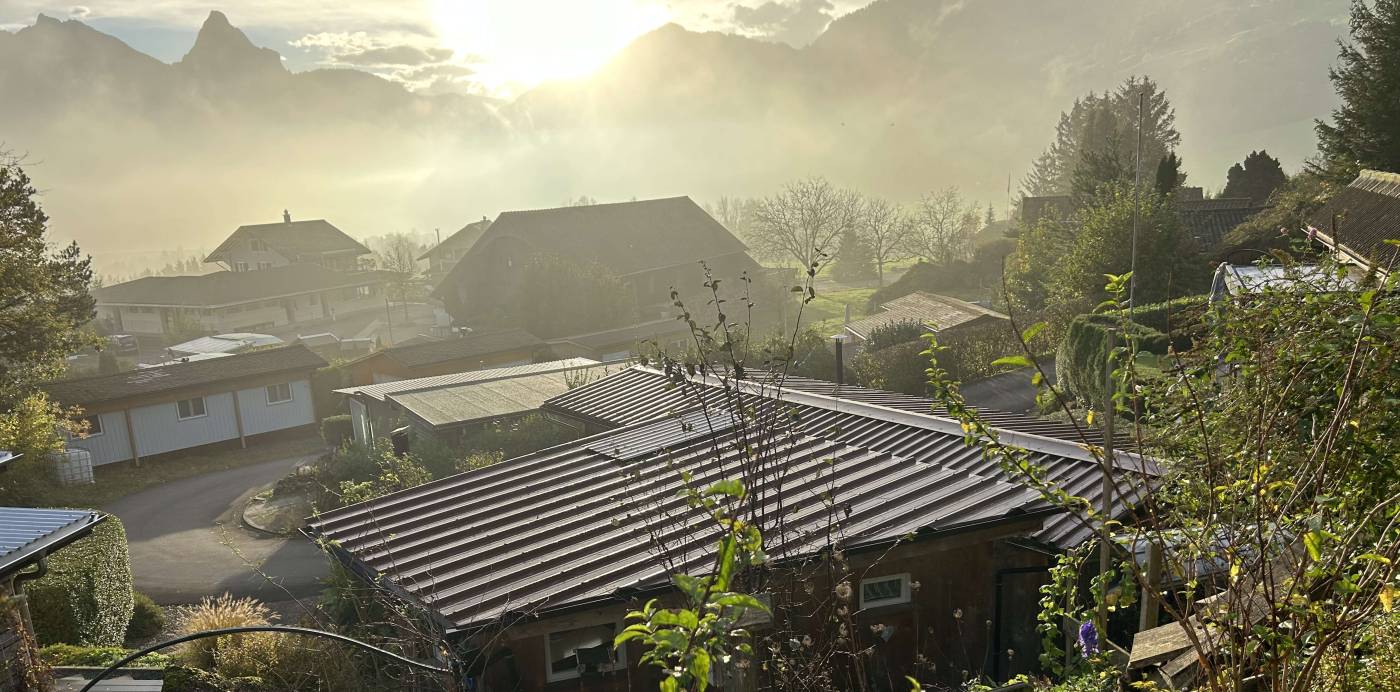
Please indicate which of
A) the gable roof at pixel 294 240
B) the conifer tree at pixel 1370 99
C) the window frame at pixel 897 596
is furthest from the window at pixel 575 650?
the gable roof at pixel 294 240

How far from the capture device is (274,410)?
31.8 m

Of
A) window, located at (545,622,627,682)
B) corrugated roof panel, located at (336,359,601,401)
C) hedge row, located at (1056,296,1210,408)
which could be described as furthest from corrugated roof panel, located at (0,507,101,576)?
hedge row, located at (1056,296,1210,408)

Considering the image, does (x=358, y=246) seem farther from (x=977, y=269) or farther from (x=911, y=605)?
(x=911, y=605)

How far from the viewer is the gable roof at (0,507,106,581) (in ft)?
26.5

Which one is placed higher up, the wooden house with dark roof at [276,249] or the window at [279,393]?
the wooden house with dark roof at [276,249]

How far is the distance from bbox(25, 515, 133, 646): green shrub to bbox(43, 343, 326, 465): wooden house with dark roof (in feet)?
50.1

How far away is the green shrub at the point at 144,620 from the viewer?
48.9 ft

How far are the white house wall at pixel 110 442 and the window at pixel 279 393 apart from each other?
187 inches

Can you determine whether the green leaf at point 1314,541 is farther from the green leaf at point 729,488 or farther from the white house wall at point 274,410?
the white house wall at point 274,410

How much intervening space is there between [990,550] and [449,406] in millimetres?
14301

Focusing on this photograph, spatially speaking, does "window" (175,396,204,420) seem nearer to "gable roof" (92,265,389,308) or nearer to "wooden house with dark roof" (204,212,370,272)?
"gable roof" (92,265,389,308)

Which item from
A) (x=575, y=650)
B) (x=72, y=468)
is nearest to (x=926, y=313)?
(x=575, y=650)

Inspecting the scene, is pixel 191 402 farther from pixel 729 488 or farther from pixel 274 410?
→ pixel 729 488

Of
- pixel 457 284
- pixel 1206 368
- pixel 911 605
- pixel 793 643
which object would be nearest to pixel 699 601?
pixel 793 643
